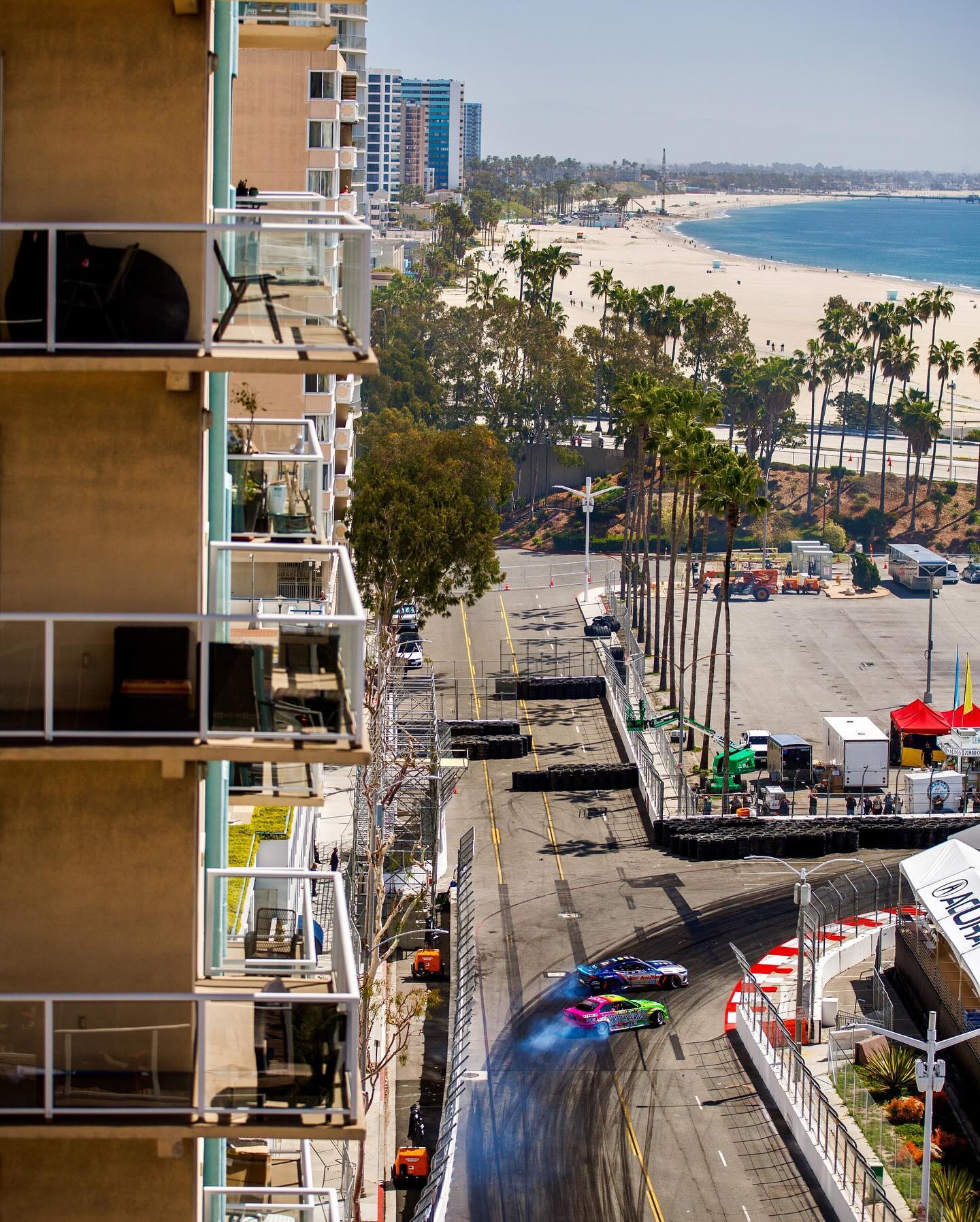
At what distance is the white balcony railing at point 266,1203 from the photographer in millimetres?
11742

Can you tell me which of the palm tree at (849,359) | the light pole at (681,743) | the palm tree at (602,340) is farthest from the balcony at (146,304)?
the palm tree at (849,359)

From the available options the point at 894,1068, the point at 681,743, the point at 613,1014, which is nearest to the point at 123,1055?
the point at 894,1068

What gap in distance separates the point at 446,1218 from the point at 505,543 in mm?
88801

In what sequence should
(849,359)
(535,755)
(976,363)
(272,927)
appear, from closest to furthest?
(272,927) < (535,755) < (976,363) < (849,359)

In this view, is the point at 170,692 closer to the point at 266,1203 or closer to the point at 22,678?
the point at 22,678

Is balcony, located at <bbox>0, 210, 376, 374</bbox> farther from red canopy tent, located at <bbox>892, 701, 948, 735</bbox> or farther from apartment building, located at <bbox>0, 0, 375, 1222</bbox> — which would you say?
red canopy tent, located at <bbox>892, 701, 948, 735</bbox>

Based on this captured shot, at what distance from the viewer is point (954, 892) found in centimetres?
4638

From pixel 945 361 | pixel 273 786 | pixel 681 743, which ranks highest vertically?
pixel 945 361

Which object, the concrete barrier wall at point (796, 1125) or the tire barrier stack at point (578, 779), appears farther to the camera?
the tire barrier stack at point (578, 779)

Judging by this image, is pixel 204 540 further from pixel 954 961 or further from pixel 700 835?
pixel 700 835

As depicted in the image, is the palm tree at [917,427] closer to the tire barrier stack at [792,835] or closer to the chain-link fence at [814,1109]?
the tire barrier stack at [792,835]

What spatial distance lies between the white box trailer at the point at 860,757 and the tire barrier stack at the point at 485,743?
13.1 meters

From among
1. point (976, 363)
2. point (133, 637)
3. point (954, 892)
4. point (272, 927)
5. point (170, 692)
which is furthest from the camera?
point (976, 363)

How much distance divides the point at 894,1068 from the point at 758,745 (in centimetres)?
3043
